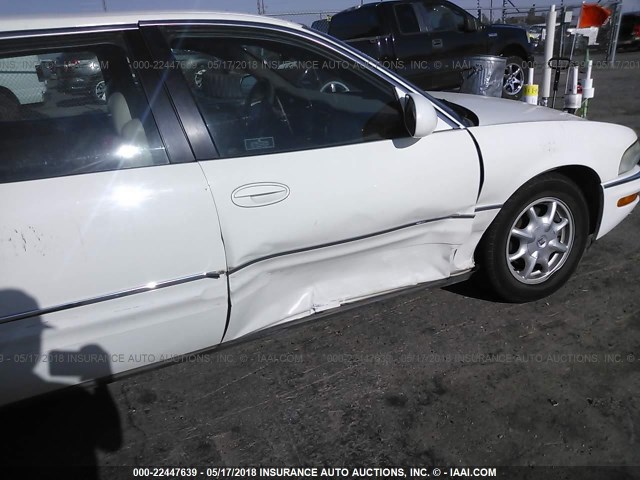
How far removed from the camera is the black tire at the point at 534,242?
2.86 meters

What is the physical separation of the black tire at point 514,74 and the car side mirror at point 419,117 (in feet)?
26.3

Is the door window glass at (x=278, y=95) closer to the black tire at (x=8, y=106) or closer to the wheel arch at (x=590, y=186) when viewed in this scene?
the black tire at (x=8, y=106)

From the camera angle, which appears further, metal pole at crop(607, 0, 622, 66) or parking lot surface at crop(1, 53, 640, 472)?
metal pole at crop(607, 0, 622, 66)

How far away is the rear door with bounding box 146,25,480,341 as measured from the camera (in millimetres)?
2178

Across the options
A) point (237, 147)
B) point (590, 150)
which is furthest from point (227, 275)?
point (590, 150)

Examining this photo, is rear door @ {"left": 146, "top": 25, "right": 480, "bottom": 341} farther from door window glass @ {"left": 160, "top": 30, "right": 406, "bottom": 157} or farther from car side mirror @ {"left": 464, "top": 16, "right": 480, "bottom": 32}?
car side mirror @ {"left": 464, "top": 16, "right": 480, "bottom": 32}

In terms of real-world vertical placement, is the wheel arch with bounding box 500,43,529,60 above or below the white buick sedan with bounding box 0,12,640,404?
below

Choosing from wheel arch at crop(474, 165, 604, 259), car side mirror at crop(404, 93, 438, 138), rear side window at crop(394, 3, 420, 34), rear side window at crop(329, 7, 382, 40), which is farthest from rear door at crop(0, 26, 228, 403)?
rear side window at crop(394, 3, 420, 34)

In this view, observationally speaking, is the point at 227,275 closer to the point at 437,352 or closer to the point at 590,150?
the point at 437,352

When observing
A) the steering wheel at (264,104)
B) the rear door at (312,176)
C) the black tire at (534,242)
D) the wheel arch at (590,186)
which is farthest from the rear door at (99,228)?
the wheel arch at (590,186)

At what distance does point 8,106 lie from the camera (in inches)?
84.6

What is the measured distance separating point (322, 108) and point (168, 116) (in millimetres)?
798

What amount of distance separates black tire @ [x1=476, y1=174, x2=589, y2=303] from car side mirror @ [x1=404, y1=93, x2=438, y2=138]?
713 millimetres

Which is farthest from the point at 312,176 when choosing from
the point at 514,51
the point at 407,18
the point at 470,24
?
the point at 514,51
